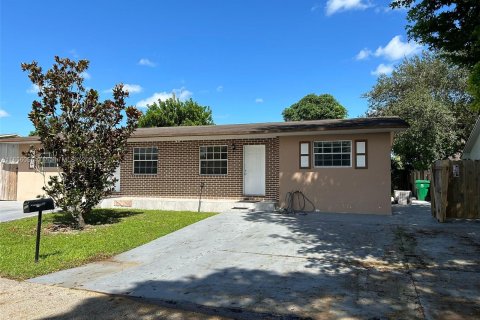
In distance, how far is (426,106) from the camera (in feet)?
66.1

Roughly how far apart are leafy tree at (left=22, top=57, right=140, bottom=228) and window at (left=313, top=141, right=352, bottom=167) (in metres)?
6.07

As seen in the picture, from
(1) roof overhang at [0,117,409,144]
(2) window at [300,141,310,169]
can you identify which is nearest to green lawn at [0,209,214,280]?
(1) roof overhang at [0,117,409,144]

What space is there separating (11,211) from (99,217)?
440 centimetres

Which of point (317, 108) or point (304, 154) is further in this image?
point (317, 108)

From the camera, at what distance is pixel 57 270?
6.05 meters

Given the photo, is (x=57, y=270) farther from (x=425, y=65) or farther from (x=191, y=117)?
(x=191, y=117)

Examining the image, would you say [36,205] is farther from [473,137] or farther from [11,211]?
[473,137]

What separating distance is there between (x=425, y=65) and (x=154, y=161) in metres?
20.4

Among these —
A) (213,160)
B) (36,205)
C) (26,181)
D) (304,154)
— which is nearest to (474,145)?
(304,154)

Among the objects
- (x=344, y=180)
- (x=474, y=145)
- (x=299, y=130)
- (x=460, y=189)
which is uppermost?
(x=474, y=145)

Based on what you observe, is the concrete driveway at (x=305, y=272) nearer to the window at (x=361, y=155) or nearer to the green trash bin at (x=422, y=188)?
the window at (x=361, y=155)

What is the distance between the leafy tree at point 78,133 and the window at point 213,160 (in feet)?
14.7

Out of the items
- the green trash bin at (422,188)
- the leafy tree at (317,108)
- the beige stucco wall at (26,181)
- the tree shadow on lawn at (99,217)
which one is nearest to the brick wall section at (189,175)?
the tree shadow on lawn at (99,217)

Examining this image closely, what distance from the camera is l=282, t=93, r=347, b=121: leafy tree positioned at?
1646 inches
